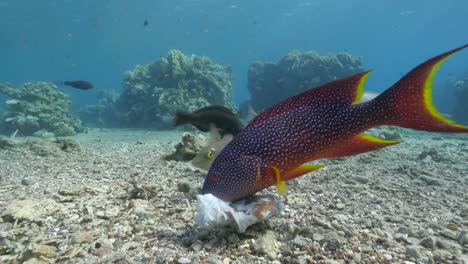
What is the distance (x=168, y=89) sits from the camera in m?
18.0

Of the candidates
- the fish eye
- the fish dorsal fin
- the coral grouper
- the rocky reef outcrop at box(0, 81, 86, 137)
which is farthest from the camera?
the rocky reef outcrop at box(0, 81, 86, 137)

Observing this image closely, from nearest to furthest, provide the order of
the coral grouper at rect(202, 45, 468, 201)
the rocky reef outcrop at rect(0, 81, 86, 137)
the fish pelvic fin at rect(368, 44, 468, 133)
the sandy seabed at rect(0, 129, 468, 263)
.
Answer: the fish pelvic fin at rect(368, 44, 468, 133) < the coral grouper at rect(202, 45, 468, 201) < the sandy seabed at rect(0, 129, 468, 263) < the rocky reef outcrop at rect(0, 81, 86, 137)

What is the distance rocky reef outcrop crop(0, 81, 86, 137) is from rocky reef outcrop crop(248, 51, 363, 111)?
1351 cm

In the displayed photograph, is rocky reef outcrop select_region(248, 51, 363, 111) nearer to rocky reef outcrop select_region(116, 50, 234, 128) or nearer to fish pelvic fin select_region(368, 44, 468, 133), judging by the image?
rocky reef outcrop select_region(116, 50, 234, 128)

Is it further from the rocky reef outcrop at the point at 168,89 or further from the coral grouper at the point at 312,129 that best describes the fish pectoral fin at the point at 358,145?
the rocky reef outcrop at the point at 168,89

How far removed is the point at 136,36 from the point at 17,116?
3665 inches

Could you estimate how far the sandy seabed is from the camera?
2355 millimetres

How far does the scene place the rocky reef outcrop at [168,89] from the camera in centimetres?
1734

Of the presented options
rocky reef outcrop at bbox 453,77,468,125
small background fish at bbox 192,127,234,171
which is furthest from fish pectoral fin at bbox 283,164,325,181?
rocky reef outcrop at bbox 453,77,468,125

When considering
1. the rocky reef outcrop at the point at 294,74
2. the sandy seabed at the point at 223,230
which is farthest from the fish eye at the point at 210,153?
the rocky reef outcrop at the point at 294,74

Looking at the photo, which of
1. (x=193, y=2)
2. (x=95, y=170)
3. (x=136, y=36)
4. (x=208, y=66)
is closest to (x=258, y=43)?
(x=136, y=36)

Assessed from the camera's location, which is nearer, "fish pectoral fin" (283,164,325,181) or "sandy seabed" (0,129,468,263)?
"fish pectoral fin" (283,164,325,181)

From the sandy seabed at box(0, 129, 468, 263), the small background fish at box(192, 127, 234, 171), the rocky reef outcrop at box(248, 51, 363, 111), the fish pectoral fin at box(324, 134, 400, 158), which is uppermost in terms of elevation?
the rocky reef outcrop at box(248, 51, 363, 111)

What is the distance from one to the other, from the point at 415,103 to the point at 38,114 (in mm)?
19247
